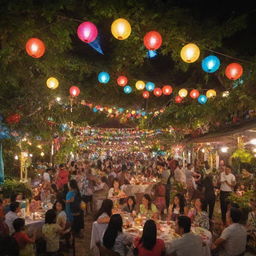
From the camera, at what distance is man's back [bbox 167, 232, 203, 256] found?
441 centimetres

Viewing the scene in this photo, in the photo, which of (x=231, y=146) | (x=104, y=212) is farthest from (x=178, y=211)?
(x=231, y=146)

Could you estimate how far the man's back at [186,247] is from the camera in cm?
441

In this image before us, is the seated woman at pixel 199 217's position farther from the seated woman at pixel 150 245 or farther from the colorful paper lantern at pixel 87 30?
the colorful paper lantern at pixel 87 30

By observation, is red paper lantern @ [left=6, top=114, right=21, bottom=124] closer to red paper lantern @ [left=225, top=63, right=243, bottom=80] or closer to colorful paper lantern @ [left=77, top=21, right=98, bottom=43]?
colorful paper lantern @ [left=77, top=21, right=98, bottom=43]

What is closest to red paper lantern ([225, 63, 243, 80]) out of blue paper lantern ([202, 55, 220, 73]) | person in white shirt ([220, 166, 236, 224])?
blue paper lantern ([202, 55, 220, 73])

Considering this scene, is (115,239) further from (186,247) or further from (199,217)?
(199,217)

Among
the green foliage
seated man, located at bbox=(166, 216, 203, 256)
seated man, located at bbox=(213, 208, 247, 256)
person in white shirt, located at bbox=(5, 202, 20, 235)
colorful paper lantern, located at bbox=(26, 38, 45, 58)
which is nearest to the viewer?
seated man, located at bbox=(166, 216, 203, 256)

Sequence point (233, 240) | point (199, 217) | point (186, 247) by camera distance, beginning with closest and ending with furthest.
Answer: point (186, 247) → point (233, 240) → point (199, 217)

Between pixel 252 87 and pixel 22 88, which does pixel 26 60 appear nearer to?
pixel 22 88

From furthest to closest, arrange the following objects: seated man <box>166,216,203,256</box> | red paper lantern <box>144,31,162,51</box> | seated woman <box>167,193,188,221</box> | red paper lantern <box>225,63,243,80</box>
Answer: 1. seated woman <box>167,193,188,221</box>
2. red paper lantern <box>225,63,243,80</box>
3. red paper lantern <box>144,31,162,51</box>
4. seated man <box>166,216,203,256</box>

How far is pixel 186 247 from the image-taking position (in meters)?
4.42

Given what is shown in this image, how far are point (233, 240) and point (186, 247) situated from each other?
101cm

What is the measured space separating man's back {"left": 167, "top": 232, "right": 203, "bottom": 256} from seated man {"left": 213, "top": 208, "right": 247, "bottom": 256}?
2.11 ft

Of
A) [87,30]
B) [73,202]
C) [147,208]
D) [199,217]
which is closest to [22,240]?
[73,202]
